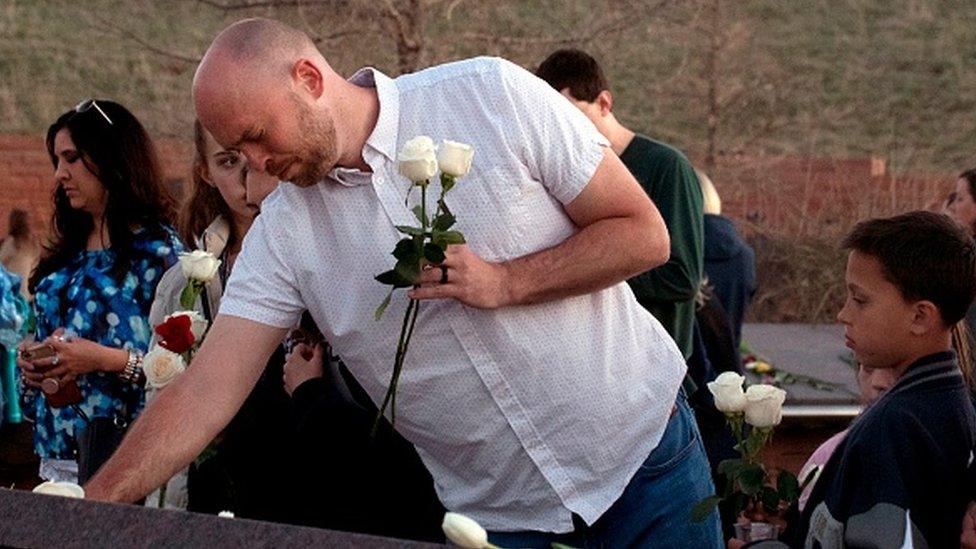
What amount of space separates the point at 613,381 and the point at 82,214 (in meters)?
2.43

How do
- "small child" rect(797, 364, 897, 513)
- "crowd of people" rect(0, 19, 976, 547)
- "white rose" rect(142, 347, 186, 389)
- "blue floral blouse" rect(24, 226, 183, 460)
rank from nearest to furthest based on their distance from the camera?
"crowd of people" rect(0, 19, 976, 547)
"small child" rect(797, 364, 897, 513)
"white rose" rect(142, 347, 186, 389)
"blue floral blouse" rect(24, 226, 183, 460)

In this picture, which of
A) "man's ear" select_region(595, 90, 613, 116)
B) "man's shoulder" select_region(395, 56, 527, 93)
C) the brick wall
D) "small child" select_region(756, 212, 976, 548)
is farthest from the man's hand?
the brick wall

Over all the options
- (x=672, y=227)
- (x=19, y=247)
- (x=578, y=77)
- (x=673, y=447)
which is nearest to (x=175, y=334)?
(x=673, y=447)

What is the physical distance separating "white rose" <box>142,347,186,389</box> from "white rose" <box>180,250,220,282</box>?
0.70 ft

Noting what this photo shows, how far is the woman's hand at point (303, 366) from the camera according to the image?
3842 mm

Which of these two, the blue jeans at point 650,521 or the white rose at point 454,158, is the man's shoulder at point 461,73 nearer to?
the white rose at point 454,158

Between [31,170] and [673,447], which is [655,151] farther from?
[31,170]

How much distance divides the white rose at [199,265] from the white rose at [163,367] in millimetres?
214

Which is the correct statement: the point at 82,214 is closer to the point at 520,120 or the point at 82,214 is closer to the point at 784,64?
the point at 520,120

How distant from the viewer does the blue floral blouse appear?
4871mm

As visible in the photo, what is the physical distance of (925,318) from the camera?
10.8 feet

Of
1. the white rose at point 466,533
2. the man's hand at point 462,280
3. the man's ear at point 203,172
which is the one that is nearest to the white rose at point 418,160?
the man's hand at point 462,280

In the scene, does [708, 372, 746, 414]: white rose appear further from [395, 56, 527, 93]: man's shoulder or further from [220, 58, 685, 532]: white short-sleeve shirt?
[395, 56, 527, 93]: man's shoulder

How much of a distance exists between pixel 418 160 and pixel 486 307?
30 cm
